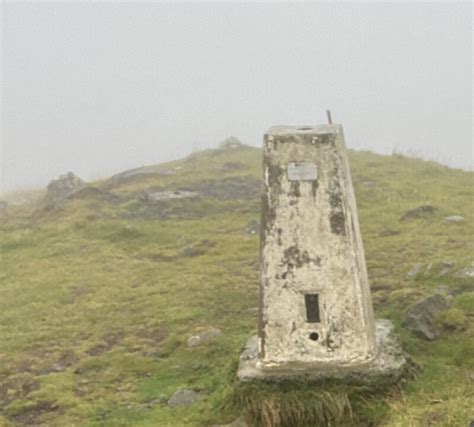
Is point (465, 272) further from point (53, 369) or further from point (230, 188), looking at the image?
point (230, 188)

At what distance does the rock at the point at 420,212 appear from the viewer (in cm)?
2747

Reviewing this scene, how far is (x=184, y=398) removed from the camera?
14.0 meters

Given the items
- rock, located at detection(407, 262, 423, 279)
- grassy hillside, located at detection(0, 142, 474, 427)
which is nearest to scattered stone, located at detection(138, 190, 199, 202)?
grassy hillside, located at detection(0, 142, 474, 427)

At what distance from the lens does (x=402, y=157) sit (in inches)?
1663

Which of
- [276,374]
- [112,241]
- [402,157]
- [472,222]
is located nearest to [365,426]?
[276,374]

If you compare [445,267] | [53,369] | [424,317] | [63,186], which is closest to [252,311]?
[424,317]

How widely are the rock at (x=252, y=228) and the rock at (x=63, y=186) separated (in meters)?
14.3

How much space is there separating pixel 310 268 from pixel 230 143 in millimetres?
39861

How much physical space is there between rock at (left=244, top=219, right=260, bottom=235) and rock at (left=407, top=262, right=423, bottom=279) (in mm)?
9196

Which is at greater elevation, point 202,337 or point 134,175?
point 134,175

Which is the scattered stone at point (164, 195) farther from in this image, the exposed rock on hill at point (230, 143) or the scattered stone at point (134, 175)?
the exposed rock on hill at point (230, 143)

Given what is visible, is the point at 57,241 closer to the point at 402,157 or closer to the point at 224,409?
the point at 224,409

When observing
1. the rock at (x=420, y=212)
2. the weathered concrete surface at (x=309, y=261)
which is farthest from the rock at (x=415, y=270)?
the rock at (x=420, y=212)

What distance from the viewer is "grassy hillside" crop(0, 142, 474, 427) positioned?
13.7 metres
